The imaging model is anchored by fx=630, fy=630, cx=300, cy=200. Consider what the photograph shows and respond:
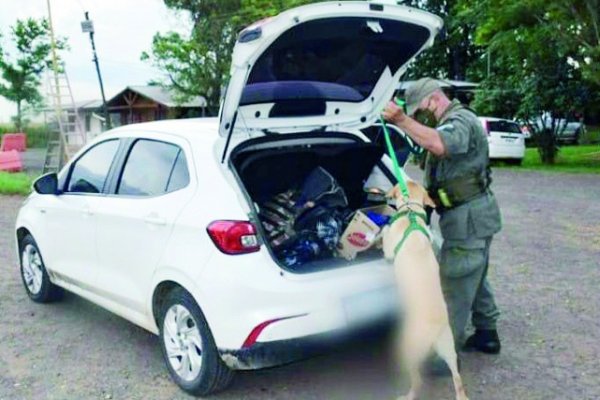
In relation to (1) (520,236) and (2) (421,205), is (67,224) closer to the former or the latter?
(2) (421,205)

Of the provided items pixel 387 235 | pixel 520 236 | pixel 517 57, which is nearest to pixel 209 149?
pixel 387 235

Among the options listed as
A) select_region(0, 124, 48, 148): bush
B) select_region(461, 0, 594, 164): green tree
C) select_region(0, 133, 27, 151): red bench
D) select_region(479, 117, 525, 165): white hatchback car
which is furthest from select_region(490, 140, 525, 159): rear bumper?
select_region(0, 124, 48, 148): bush

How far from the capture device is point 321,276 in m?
3.39

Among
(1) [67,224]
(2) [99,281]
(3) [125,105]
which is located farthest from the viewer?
(3) [125,105]

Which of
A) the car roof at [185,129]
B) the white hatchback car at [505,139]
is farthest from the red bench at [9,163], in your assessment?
the car roof at [185,129]

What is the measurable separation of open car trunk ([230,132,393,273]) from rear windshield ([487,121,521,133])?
14.7 meters

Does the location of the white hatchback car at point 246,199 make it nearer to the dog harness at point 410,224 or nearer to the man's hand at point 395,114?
the dog harness at point 410,224

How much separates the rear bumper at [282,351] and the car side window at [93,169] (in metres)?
1.86

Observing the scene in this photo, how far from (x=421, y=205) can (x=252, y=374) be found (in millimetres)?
1496

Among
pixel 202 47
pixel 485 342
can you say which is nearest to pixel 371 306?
pixel 485 342

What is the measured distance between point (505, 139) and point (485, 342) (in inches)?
593

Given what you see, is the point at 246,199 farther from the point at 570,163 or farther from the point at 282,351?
the point at 570,163

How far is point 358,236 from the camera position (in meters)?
3.80

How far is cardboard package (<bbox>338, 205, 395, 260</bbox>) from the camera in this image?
3.77 metres
